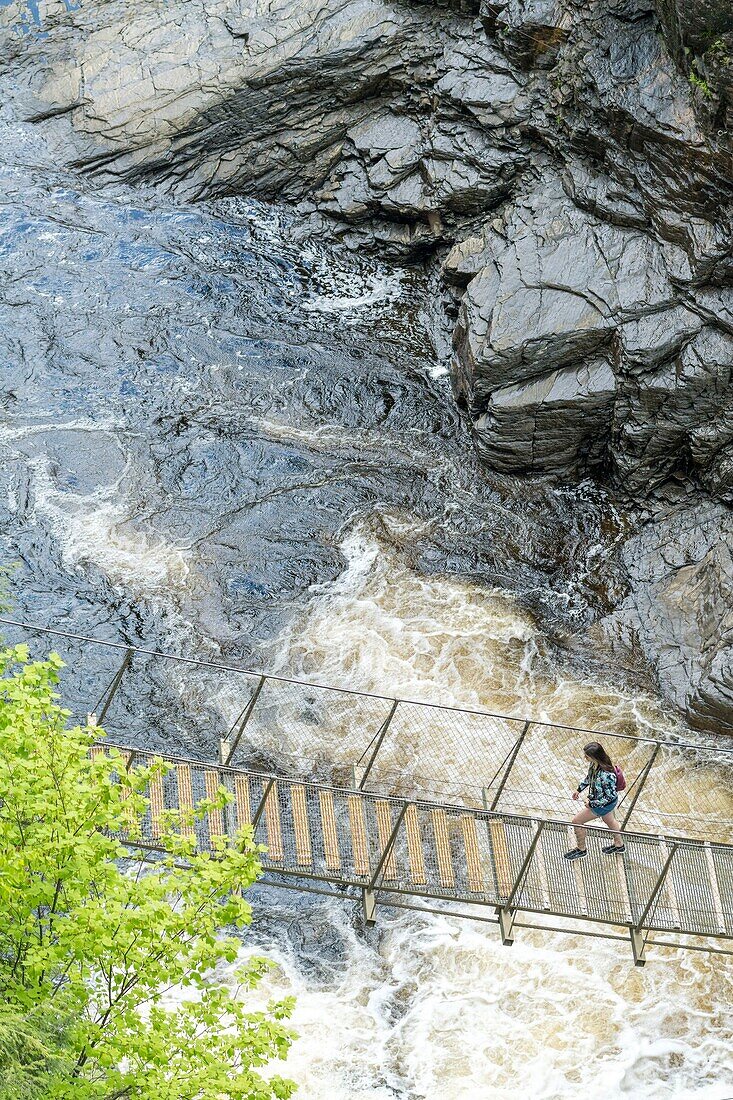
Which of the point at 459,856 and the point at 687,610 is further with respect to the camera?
the point at 687,610

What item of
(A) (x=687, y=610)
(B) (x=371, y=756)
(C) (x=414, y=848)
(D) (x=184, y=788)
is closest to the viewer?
(C) (x=414, y=848)

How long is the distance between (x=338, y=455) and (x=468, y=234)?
280 inches

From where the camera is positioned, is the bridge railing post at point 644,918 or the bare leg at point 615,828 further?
the bare leg at point 615,828

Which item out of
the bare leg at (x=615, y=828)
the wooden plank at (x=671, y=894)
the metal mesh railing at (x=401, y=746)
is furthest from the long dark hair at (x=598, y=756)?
the wooden plank at (x=671, y=894)

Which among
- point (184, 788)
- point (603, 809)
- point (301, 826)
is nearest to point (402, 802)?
point (301, 826)

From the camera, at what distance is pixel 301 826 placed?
14875 mm

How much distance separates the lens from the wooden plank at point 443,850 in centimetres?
1459

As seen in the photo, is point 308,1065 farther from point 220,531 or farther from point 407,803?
point 220,531

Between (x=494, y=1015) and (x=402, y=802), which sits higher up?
(x=402, y=802)

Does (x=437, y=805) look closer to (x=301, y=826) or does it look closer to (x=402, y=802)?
(x=402, y=802)

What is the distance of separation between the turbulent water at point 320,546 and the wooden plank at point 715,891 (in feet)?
5.69

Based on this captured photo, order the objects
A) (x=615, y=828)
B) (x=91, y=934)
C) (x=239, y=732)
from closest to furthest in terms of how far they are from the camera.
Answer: (x=91, y=934) → (x=615, y=828) → (x=239, y=732)

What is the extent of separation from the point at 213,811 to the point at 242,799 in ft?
1.32

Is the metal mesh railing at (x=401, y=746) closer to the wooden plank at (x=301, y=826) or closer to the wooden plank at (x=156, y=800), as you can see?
the wooden plank at (x=301, y=826)
